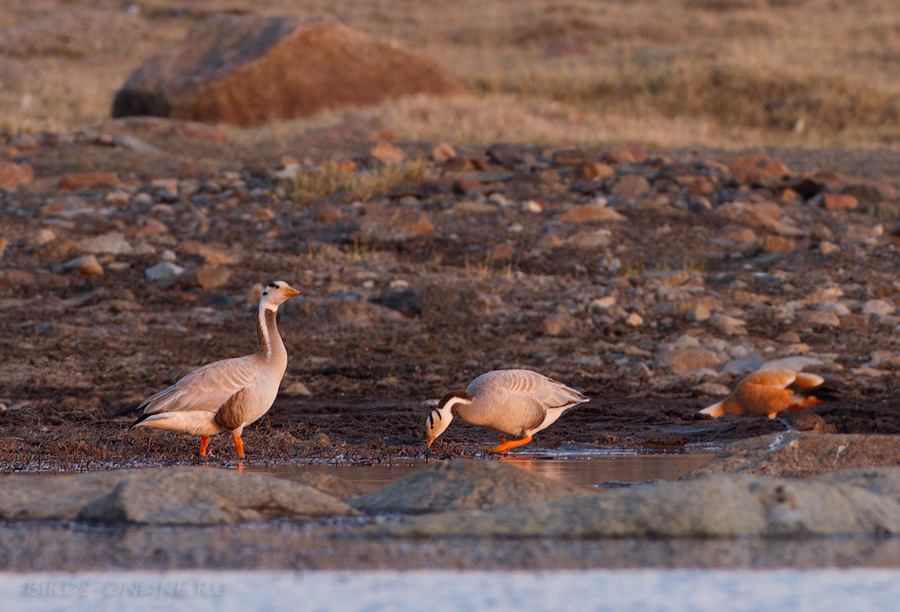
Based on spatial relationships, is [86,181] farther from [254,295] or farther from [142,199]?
[254,295]

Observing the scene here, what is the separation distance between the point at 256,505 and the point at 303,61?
720 inches

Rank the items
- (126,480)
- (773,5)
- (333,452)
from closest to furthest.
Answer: (126,480), (333,452), (773,5)

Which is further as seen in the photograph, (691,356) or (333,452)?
(691,356)

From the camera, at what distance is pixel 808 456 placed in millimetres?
6605

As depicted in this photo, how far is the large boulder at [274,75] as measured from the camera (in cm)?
2241

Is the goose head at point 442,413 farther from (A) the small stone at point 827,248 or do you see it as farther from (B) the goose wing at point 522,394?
(A) the small stone at point 827,248

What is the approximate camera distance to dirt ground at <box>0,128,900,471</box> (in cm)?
877

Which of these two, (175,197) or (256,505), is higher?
(256,505)

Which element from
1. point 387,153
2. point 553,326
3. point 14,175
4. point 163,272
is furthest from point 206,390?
point 387,153

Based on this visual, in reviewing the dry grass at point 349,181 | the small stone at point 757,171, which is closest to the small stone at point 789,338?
the small stone at point 757,171

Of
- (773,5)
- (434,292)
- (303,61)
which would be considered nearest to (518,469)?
(434,292)

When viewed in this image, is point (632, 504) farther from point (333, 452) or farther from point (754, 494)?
point (333, 452)

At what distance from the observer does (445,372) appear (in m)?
10.6

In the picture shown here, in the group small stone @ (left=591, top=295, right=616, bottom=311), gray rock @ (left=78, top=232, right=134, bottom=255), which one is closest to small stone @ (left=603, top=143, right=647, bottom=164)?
small stone @ (left=591, top=295, right=616, bottom=311)
